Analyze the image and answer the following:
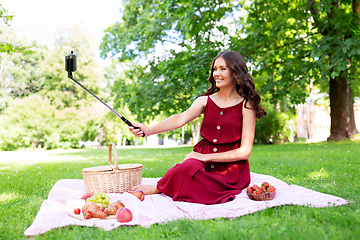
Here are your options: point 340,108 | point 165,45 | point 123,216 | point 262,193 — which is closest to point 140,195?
point 123,216

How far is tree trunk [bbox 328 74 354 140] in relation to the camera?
1113 centimetres

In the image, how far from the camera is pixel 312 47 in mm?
8289

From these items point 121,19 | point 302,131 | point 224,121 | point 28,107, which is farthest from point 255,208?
point 302,131

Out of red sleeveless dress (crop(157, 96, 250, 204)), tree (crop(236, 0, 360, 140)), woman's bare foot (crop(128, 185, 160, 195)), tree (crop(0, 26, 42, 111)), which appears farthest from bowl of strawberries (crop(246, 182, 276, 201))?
tree (crop(0, 26, 42, 111))

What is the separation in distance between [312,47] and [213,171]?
642 centimetres

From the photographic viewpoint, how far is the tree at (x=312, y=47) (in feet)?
25.8

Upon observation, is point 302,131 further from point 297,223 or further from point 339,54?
point 297,223

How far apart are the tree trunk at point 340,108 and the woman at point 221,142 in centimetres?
924

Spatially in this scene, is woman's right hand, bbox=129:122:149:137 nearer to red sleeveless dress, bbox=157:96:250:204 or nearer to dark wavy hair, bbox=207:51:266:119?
red sleeveless dress, bbox=157:96:250:204

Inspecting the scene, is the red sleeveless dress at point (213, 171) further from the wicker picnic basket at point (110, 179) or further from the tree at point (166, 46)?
the tree at point (166, 46)

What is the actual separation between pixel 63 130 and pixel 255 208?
2523 cm

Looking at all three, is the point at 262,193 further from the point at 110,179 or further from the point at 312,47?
the point at 312,47

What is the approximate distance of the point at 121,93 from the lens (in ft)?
53.2

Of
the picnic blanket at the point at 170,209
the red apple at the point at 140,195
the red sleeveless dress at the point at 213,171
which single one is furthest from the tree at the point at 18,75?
the picnic blanket at the point at 170,209
